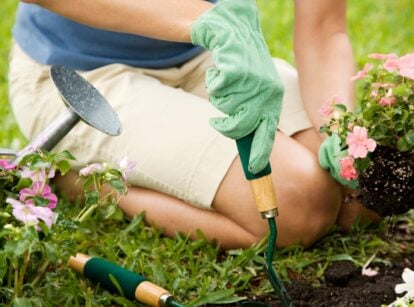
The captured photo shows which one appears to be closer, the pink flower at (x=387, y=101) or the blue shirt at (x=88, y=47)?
the pink flower at (x=387, y=101)

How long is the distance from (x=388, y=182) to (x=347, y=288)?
0.26 m

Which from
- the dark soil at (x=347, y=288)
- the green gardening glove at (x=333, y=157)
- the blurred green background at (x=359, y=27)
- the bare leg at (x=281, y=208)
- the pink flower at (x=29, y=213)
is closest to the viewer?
the pink flower at (x=29, y=213)

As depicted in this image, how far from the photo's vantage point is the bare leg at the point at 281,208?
83.0 inches

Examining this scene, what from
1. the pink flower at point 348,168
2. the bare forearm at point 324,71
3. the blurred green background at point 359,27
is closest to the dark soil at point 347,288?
the pink flower at point 348,168

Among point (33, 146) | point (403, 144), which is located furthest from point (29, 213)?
point (403, 144)

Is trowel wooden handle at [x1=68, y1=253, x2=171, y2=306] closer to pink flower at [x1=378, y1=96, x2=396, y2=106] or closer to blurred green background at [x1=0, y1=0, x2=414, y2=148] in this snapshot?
pink flower at [x1=378, y1=96, x2=396, y2=106]

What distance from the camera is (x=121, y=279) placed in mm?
1875

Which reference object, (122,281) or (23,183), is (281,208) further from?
(23,183)

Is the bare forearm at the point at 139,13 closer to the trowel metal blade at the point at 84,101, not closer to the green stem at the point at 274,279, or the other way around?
the trowel metal blade at the point at 84,101

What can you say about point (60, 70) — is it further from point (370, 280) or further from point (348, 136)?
point (370, 280)

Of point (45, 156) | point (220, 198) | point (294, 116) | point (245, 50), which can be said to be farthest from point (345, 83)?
point (45, 156)

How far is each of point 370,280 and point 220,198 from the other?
1.31 feet

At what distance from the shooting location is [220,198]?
214 cm

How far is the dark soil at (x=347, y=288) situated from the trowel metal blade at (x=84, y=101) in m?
0.47
